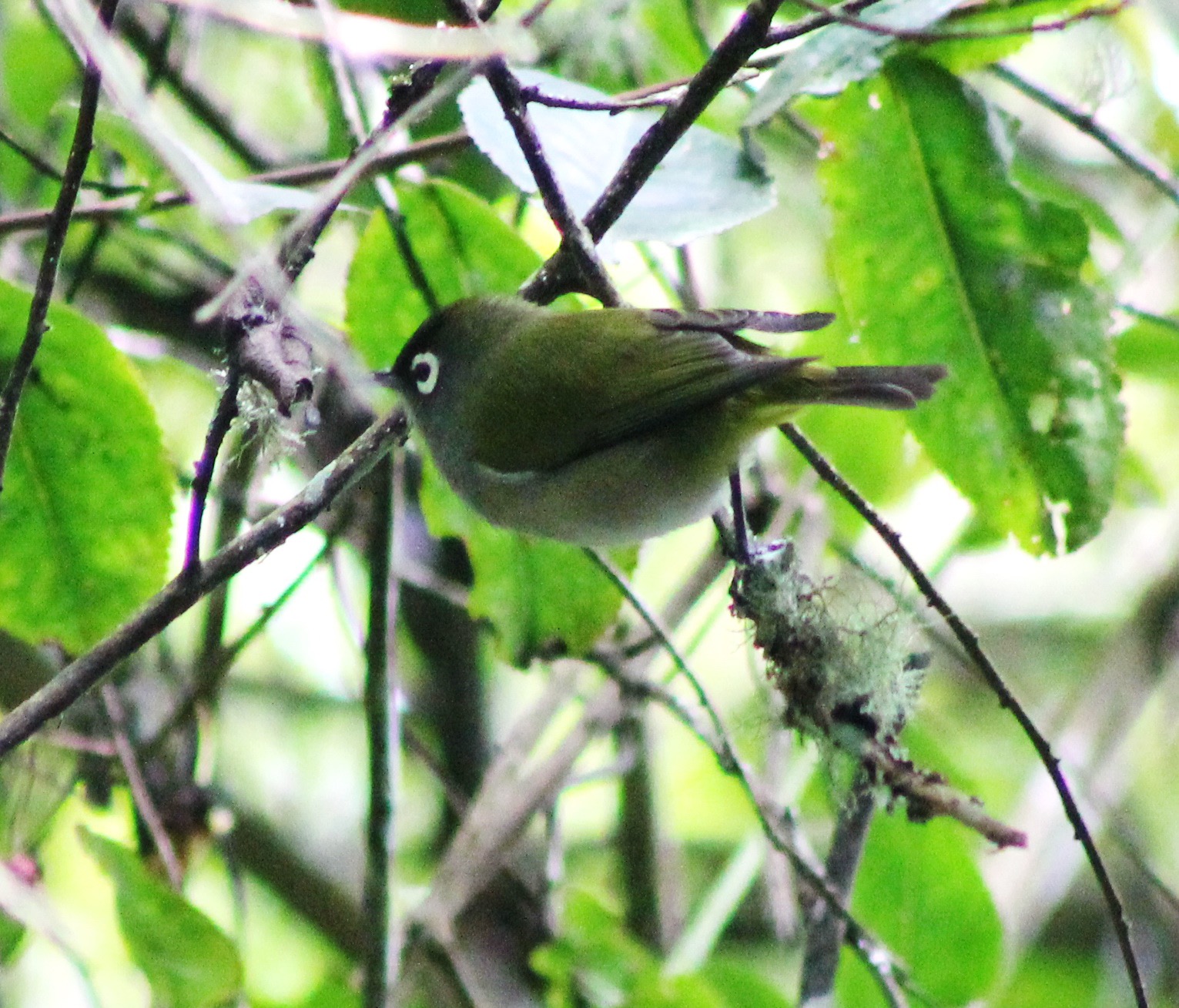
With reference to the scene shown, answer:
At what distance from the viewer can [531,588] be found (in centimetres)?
314

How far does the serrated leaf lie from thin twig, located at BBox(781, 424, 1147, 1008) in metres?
0.62

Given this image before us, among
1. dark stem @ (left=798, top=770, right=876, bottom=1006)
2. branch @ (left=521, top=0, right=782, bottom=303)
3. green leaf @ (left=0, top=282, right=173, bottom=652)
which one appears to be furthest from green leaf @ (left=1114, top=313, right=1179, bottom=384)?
green leaf @ (left=0, top=282, right=173, bottom=652)

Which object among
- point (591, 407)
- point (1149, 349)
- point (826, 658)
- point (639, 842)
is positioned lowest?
point (639, 842)

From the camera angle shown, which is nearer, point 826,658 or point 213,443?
point 213,443

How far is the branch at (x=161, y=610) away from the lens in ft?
6.12

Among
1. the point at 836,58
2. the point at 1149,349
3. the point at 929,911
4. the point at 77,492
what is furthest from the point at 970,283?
the point at 77,492

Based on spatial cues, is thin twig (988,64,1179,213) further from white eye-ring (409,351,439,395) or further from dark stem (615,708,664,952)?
dark stem (615,708,664,952)

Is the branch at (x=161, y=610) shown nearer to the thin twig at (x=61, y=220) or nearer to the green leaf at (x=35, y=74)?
the thin twig at (x=61, y=220)

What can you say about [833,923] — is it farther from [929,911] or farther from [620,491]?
[620,491]

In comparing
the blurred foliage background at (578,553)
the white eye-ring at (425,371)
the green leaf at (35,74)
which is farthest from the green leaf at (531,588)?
the green leaf at (35,74)

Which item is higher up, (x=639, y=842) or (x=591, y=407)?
(x=591, y=407)

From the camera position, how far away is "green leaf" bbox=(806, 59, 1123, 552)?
8.66 feet

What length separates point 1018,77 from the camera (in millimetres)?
2932

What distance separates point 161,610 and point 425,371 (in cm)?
133
